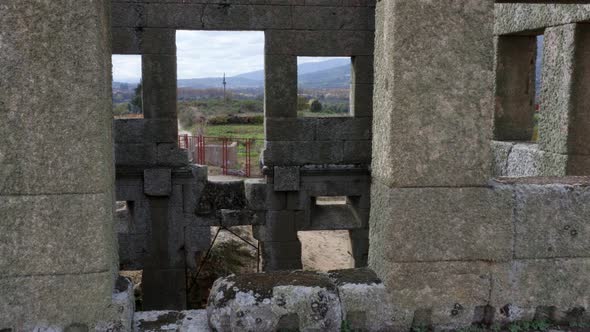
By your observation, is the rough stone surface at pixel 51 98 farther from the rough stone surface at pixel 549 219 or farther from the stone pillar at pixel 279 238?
the stone pillar at pixel 279 238

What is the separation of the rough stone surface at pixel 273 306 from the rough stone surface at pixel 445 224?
18.2 inches

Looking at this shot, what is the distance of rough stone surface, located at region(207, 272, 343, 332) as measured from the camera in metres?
2.94

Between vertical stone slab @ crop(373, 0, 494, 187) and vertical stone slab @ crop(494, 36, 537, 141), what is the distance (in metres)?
4.17

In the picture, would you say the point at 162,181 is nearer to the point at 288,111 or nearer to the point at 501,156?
the point at 288,111

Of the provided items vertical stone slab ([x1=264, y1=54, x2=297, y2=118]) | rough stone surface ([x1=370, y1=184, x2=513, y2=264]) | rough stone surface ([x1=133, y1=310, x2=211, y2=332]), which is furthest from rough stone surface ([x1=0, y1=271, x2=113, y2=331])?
vertical stone slab ([x1=264, y1=54, x2=297, y2=118])

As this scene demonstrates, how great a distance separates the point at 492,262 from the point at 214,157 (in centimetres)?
1754

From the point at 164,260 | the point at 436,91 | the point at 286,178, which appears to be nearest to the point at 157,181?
the point at 164,260

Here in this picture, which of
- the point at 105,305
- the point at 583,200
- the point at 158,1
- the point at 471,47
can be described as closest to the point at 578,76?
the point at 583,200

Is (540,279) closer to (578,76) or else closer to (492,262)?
(492,262)

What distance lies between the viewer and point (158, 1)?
25.0ft

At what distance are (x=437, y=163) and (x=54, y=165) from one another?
2055 mm

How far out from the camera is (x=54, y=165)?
2738mm

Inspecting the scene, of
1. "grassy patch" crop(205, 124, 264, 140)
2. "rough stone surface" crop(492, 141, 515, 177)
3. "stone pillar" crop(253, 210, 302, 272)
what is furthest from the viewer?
"grassy patch" crop(205, 124, 264, 140)

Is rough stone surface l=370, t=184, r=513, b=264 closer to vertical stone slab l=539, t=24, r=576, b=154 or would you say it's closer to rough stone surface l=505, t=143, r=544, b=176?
vertical stone slab l=539, t=24, r=576, b=154
